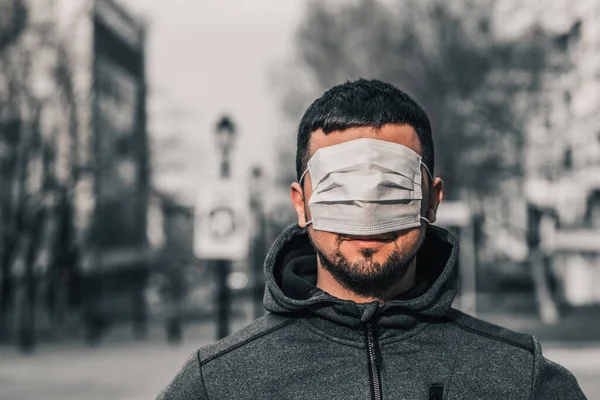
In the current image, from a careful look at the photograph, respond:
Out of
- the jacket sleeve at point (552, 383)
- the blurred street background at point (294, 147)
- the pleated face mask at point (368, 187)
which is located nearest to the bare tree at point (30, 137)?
the blurred street background at point (294, 147)

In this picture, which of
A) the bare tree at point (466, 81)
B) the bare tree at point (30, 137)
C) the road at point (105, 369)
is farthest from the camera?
the bare tree at point (466, 81)

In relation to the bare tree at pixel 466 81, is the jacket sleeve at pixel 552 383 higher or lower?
lower

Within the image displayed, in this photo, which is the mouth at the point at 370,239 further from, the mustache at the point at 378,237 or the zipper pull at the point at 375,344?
the zipper pull at the point at 375,344

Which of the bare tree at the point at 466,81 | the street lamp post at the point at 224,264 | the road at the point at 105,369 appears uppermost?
→ the bare tree at the point at 466,81

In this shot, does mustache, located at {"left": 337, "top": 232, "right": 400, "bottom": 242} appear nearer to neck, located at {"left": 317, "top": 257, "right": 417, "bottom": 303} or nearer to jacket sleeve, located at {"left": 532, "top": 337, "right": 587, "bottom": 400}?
neck, located at {"left": 317, "top": 257, "right": 417, "bottom": 303}

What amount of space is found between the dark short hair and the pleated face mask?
0.07 m

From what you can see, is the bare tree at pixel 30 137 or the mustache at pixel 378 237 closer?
the mustache at pixel 378 237

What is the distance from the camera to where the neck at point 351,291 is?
250 cm

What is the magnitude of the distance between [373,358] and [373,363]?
0.01m

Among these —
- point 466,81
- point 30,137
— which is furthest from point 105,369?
point 466,81

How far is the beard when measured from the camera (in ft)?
8.05

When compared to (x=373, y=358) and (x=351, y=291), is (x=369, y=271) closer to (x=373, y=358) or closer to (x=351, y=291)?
(x=351, y=291)

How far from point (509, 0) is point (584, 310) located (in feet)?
36.8

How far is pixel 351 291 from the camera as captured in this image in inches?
98.3
